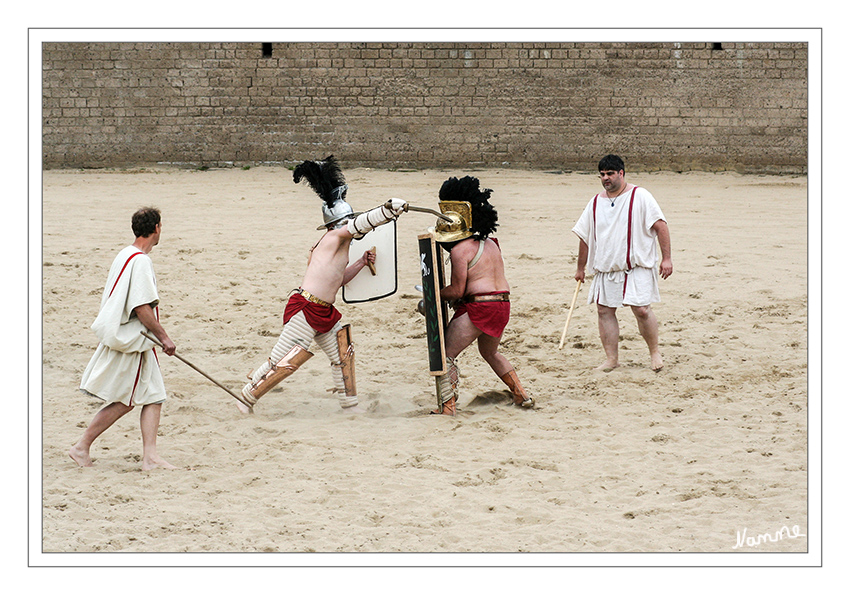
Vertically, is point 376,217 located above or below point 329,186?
below

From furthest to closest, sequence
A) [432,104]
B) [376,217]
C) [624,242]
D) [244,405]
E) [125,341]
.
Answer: [432,104], [624,242], [244,405], [376,217], [125,341]

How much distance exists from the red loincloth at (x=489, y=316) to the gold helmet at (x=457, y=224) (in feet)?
1.42

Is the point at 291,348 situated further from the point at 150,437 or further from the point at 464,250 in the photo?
the point at 464,250

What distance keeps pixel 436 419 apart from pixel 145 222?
2275 mm

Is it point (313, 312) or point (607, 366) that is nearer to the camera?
point (313, 312)

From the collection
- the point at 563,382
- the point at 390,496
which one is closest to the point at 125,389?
the point at 390,496

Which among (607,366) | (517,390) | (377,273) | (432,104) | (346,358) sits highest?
(432,104)

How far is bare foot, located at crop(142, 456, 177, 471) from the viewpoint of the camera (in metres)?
5.15

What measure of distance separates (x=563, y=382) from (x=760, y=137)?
10.5 m

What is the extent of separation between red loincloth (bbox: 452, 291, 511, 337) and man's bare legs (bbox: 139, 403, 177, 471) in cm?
203

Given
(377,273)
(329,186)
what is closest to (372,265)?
(377,273)

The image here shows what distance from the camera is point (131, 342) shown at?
4906mm

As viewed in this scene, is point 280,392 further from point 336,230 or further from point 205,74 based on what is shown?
point 205,74
